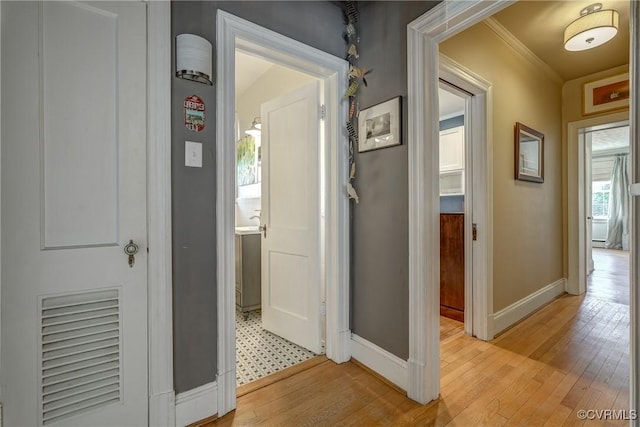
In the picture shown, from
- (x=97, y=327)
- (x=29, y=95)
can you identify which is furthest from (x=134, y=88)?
(x=97, y=327)

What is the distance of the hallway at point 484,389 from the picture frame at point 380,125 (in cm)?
154

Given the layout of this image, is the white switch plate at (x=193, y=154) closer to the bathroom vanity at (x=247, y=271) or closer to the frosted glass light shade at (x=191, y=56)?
the frosted glass light shade at (x=191, y=56)

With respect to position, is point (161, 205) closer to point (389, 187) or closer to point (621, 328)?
point (389, 187)

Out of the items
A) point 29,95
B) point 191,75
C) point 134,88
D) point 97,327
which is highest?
point 191,75

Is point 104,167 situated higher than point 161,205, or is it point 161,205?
point 104,167

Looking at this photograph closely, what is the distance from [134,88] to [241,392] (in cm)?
177

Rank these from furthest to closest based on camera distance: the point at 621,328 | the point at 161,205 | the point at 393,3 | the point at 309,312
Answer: the point at 621,328, the point at 309,312, the point at 393,3, the point at 161,205

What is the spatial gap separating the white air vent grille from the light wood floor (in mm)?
573

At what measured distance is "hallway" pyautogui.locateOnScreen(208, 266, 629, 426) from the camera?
154 centimetres

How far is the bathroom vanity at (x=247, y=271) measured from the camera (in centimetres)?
297

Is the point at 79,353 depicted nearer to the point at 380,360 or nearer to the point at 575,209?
the point at 380,360

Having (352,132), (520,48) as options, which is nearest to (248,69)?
(352,132)

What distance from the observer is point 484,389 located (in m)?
1.78

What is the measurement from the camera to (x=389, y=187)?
1.87 m
